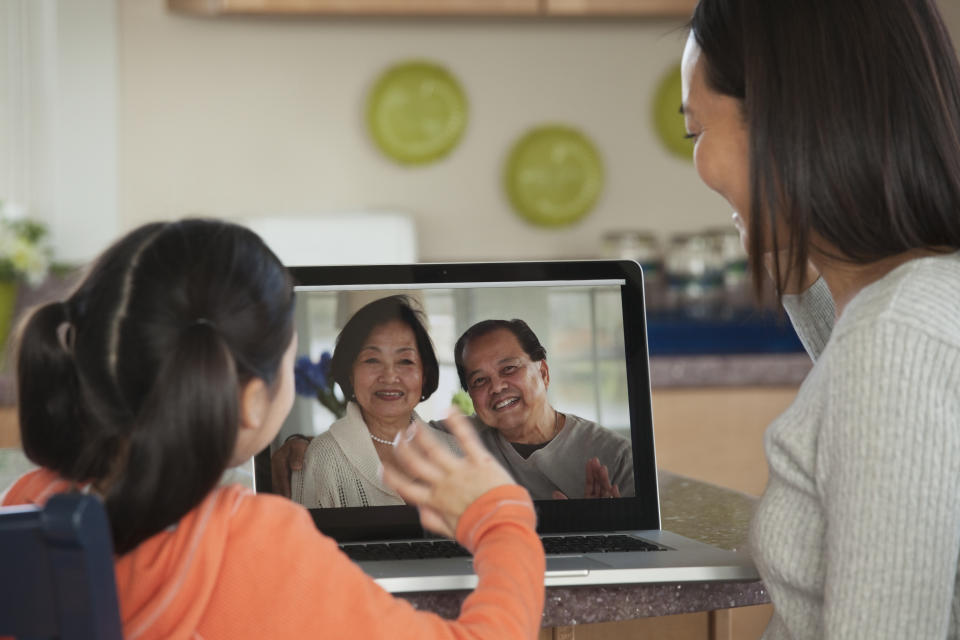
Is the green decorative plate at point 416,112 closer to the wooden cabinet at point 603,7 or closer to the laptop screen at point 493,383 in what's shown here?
the wooden cabinet at point 603,7

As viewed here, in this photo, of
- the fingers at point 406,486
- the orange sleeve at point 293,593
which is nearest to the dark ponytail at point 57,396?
the orange sleeve at point 293,593

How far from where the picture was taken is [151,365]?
2.34ft

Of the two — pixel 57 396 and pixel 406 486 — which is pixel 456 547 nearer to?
pixel 406 486

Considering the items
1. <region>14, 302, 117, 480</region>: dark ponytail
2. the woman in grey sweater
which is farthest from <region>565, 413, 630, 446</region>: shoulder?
<region>14, 302, 117, 480</region>: dark ponytail

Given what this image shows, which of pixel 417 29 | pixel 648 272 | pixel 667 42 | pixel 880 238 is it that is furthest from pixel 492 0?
pixel 880 238

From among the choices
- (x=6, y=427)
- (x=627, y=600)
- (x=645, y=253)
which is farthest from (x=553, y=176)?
(x=627, y=600)

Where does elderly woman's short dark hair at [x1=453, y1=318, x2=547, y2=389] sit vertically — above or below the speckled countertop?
above

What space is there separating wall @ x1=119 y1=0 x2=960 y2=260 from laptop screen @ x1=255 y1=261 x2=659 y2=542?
233 cm

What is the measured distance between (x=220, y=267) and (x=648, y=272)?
2691 mm

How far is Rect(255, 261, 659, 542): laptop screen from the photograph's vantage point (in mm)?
1069

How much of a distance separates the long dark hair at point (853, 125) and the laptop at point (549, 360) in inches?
10.8

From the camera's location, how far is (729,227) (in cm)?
356

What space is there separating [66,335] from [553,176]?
2775mm

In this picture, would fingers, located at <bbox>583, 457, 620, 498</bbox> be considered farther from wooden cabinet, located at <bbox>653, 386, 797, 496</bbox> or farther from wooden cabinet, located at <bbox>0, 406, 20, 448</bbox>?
wooden cabinet, located at <bbox>0, 406, 20, 448</bbox>
